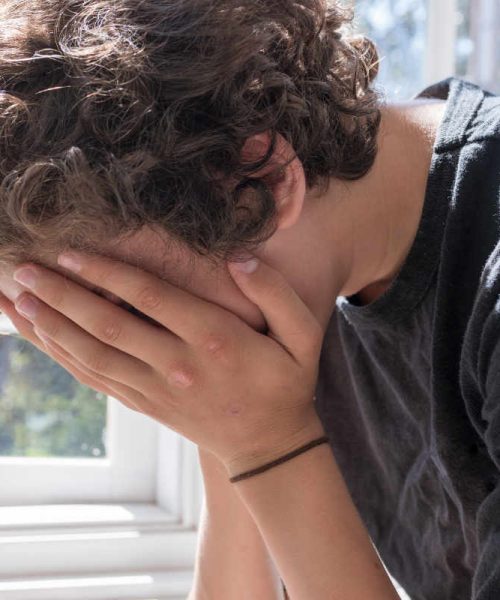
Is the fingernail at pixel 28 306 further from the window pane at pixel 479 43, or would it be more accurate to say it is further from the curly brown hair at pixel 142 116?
the window pane at pixel 479 43

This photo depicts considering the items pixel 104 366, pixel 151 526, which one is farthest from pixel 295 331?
pixel 151 526

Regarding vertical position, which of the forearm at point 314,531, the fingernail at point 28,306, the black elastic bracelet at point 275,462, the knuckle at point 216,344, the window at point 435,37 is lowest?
the forearm at point 314,531

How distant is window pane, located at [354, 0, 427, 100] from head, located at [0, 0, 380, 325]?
691 mm

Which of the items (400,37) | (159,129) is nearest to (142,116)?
(159,129)

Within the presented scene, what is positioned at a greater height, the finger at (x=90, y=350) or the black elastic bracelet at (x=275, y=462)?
the finger at (x=90, y=350)

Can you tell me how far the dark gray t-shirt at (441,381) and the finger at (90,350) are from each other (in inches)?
9.9

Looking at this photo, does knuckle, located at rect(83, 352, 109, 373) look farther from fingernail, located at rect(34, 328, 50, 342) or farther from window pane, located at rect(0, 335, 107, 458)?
window pane, located at rect(0, 335, 107, 458)

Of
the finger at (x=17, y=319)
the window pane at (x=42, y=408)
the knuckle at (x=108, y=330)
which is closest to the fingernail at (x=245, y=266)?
the knuckle at (x=108, y=330)

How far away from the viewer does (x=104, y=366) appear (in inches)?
33.9

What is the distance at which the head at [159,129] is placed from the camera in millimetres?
723

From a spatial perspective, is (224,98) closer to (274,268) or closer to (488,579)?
(274,268)

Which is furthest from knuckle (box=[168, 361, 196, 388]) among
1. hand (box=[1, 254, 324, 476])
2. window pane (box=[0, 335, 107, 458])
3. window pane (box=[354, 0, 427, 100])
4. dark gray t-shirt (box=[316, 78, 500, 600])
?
window pane (box=[354, 0, 427, 100])

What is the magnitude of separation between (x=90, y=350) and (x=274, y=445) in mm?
186

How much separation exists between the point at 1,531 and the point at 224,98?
692 millimetres
